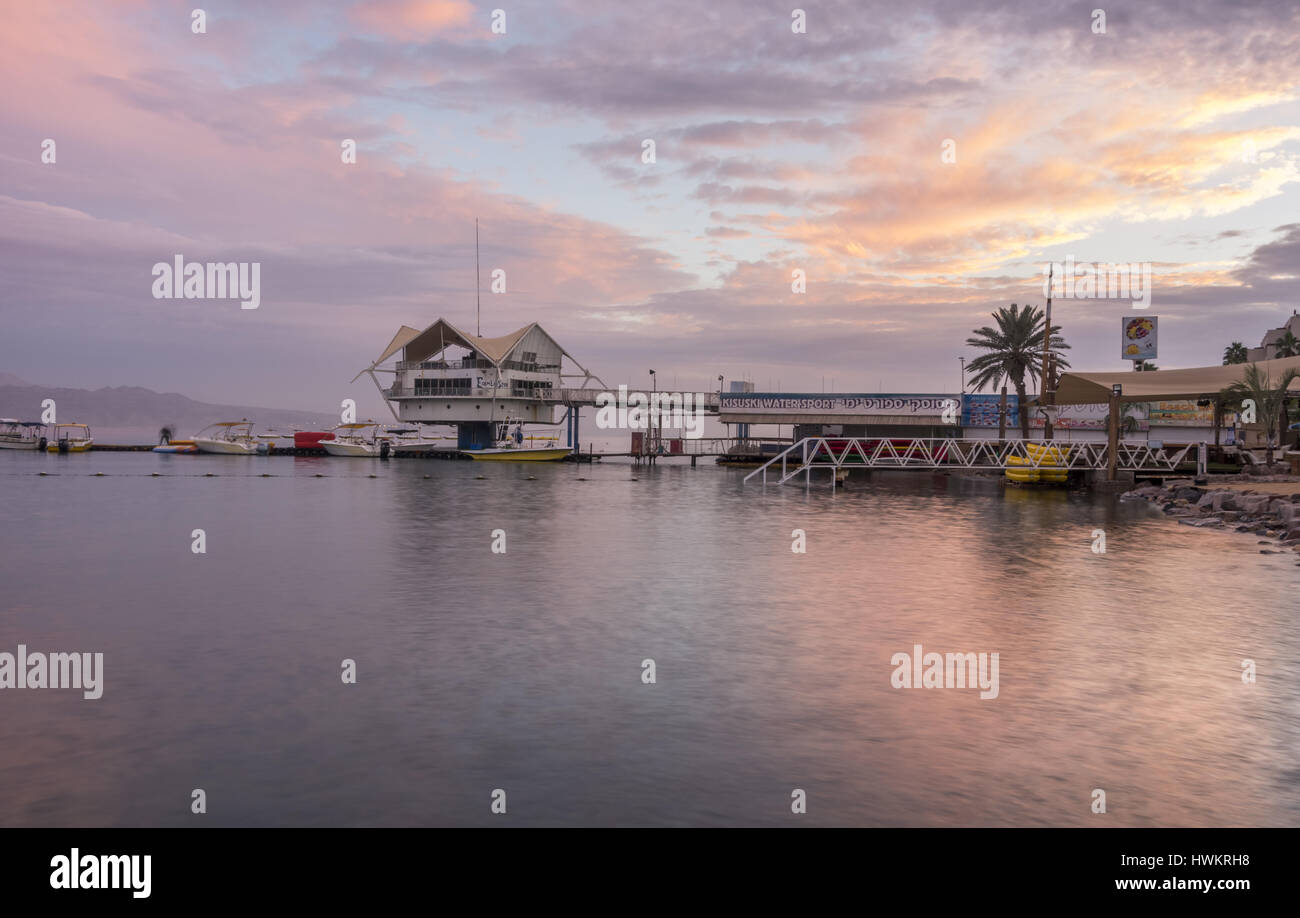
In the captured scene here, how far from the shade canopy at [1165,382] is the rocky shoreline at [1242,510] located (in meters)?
5.51

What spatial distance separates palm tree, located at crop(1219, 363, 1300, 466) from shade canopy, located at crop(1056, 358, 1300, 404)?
67cm

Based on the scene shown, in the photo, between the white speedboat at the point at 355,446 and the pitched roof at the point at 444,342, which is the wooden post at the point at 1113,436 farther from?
the white speedboat at the point at 355,446

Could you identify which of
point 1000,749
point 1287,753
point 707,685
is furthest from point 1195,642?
point 707,685

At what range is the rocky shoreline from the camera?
32125mm

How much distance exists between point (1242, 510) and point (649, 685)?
113 feet

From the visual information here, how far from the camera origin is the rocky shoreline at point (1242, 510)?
32125 millimetres

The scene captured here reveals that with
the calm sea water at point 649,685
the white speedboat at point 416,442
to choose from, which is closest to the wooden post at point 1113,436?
the calm sea water at point 649,685

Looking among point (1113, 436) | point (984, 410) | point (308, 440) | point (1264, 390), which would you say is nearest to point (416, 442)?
point (308, 440)

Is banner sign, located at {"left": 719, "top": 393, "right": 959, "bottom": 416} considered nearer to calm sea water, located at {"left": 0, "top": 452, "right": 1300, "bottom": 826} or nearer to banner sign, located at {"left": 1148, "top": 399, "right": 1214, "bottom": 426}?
banner sign, located at {"left": 1148, "top": 399, "right": 1214, "bottom": 426}

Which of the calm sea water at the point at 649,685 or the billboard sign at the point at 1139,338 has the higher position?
the billboard sign at the point at 1139,338

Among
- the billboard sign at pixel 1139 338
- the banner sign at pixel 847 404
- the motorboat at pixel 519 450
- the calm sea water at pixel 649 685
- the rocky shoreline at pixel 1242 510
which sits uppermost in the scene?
the billboard sign at pixel 1139 338

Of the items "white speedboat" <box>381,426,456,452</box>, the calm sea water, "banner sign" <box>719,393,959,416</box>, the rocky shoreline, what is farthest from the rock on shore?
"white speedboat" <box>381,426,456,452</box>
